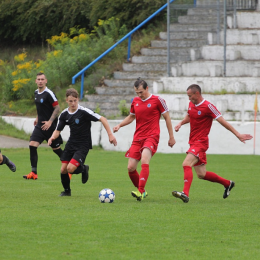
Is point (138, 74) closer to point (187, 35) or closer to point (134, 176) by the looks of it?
point (187, 35)

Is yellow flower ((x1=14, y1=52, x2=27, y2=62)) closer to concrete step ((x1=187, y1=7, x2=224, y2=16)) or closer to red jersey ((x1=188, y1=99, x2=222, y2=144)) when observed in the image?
concrete step ((x1=187, y1=7, x2=224, y2=16))

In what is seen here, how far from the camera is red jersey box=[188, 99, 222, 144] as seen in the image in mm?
9363

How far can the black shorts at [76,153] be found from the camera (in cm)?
971

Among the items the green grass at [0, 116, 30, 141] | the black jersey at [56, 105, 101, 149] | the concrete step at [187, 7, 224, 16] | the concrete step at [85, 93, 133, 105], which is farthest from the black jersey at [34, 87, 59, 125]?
the concrete step at [187, 7, 224, 16]

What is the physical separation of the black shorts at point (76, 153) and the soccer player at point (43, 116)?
9.06 ft

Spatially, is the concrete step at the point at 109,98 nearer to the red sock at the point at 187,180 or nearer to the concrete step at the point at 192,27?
the concrete step at the point at 192,27

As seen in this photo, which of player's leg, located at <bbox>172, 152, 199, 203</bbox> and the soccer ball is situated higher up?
player's leg, located at <bbox>172, 152, 199, 203</bbox>

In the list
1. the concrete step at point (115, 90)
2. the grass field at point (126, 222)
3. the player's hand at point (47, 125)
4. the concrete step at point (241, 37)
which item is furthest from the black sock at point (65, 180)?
the concrete step at point (241, 37)

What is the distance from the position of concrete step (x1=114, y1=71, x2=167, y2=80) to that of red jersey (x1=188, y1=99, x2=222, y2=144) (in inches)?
596

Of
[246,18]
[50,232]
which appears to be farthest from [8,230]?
[246,18]

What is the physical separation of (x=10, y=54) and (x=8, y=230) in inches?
1006

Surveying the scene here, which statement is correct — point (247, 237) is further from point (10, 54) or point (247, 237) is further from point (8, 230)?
point (10, 54)

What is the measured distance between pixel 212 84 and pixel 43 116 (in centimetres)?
1081

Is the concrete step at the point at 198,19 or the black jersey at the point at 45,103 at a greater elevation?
the concrete step at the point at 198,19
